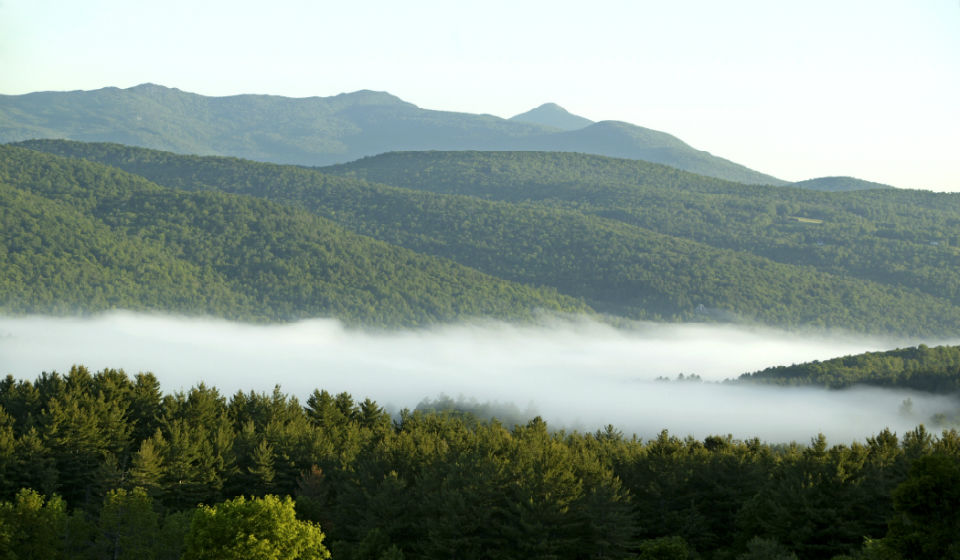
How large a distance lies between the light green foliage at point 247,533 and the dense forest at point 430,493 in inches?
4.0

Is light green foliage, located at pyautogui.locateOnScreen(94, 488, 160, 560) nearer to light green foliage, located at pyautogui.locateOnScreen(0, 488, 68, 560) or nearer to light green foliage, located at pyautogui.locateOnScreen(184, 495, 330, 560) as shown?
light green foliage, located at pyautogui.locateOnScreen(0, 488, 68, 560)

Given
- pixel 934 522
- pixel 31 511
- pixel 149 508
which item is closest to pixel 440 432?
pixel 149 508

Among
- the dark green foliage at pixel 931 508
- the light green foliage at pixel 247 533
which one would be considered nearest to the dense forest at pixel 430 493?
the light green foliage at pixel 247 533

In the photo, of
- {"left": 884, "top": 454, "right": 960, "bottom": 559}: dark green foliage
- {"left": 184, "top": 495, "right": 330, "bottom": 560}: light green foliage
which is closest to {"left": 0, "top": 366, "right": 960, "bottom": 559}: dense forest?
{"left": 184, "top": 495, "right": 330, "bottom": 560}: light green foliage

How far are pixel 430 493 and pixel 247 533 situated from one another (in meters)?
18.1

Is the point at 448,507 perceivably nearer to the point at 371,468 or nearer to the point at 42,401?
the point at 371,468

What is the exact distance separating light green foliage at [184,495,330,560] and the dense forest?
10 centimetres

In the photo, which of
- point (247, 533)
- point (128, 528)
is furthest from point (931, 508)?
point (128, 528)

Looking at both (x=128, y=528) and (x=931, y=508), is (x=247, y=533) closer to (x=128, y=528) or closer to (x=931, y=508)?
(x=128, y=528)

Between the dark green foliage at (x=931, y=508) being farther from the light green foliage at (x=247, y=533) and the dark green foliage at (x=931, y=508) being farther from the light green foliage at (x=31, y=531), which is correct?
the light green foliage at (x=31, y=531)

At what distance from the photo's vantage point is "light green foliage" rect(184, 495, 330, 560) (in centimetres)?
6119

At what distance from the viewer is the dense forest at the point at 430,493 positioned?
71750mm

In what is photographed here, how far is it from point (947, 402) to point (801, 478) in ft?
437

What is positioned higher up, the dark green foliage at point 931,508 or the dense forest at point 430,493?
the dark green foliage at point 931,508
